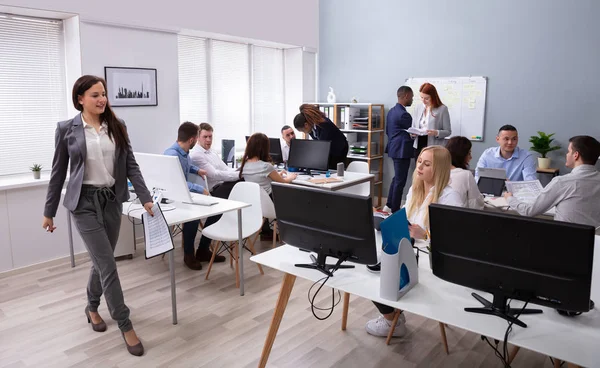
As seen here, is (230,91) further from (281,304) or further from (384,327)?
(281,304)

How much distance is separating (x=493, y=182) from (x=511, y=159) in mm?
500

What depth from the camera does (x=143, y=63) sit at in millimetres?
5164

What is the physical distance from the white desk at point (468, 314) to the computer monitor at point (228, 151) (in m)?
3.64

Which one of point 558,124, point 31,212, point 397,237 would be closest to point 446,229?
point 397,237

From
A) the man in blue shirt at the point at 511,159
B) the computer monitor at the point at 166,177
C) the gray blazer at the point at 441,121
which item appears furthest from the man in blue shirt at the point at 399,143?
the computer monitor at the point at 166,177

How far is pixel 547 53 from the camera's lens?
5648 mm

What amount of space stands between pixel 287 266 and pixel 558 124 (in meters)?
4.67

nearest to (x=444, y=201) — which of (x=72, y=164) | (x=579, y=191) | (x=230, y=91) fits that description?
(x=579, y=191)

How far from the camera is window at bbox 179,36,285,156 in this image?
615 centimetres

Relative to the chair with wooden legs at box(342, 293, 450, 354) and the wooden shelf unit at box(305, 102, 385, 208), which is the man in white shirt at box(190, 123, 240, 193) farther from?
the wooden shelf unit at box(305, 102, 385, 208)

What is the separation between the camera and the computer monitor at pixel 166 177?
3550mm

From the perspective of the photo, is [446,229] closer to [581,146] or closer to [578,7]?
[581,146]

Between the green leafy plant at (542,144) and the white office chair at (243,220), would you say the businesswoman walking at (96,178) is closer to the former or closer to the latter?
the white office chair at (243,220)

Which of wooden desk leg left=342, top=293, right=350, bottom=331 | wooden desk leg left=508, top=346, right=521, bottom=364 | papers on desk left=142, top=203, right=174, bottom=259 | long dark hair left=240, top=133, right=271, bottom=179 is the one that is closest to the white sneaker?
wooden desk leg left=342, top=293, right=350, bottom=331
